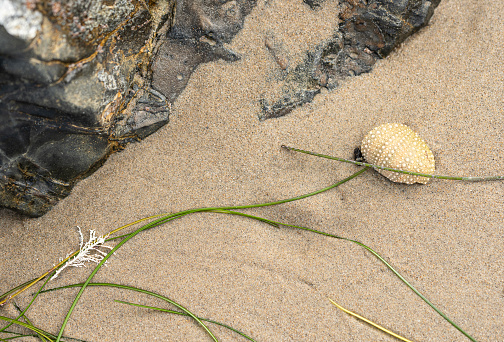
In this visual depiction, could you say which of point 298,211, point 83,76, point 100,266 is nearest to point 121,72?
point 83,76

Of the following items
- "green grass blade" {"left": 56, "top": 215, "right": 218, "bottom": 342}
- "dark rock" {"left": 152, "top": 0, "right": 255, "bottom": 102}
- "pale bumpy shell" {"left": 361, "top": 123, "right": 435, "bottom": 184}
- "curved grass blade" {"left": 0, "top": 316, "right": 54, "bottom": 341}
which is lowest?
"curved grass blade" {"left": 0, "top": 316, "right": 54, "bottom": 341}

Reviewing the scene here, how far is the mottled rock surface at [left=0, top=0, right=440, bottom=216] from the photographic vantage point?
6.42 feet

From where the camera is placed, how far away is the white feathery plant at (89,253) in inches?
94.4

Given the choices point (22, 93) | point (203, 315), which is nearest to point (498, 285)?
point (203, 315)

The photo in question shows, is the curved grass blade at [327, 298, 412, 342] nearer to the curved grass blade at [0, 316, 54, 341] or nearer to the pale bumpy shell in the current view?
the pale bumpy shell

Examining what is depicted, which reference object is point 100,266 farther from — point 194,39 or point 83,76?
point 194,39

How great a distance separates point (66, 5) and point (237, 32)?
103 centimetres

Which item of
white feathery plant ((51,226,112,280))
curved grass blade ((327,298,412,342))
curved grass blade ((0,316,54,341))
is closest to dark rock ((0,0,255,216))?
white feathery plant ((51,226,112,280))

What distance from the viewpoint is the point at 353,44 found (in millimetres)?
2533

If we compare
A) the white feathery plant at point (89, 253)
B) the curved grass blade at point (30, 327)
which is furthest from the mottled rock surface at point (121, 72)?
the curved grass blade at point (30, 327)

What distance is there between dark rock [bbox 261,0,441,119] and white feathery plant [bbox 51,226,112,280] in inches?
54.7

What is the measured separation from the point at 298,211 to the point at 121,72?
144 cm

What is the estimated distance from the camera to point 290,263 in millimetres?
2432

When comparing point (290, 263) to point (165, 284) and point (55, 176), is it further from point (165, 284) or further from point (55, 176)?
point (55, 176)
